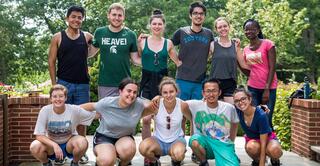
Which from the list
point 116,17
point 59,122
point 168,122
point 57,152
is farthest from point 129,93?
point 116,17

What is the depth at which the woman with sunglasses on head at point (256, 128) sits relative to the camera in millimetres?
4523

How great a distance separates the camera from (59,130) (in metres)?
4.45

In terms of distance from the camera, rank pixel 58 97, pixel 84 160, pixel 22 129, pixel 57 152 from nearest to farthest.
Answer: pixel 57 152 < pixel 58 97 < pixel 84 160 < pixel 22 129

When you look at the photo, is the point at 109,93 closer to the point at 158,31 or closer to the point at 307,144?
the point at 158,31

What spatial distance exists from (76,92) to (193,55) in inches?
54.6

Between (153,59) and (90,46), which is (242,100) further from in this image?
(90,46)

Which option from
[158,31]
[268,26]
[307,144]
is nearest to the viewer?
[158,31]

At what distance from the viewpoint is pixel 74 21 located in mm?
4926

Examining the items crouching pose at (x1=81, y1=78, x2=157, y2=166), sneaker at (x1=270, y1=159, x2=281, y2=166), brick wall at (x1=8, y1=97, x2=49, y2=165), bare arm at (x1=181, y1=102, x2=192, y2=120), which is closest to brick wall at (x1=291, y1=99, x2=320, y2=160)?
sneaker at (x1=270, y1=159, x2=281, y2=166)

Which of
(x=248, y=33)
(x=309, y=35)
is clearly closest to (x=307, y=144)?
(x=248, y=33)

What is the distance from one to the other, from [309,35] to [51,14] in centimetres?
1670

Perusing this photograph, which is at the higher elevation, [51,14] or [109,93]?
[51,14]

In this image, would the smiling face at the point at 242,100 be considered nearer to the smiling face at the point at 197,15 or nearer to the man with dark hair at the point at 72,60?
the smiling face at the point at 197,15

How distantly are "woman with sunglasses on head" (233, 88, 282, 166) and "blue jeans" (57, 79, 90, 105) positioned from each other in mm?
1642
